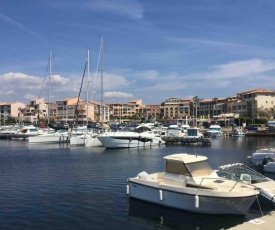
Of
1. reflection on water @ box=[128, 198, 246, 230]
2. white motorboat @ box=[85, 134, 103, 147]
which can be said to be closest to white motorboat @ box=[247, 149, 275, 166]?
reflection on water @ box=[128, 198, 246, 230]

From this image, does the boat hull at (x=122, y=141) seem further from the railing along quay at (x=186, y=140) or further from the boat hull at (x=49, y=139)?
the boat hull at (x=49, y=139)

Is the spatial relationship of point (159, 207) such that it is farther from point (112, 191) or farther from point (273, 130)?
point (273, 130)

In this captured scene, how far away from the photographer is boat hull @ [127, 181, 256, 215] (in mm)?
18047

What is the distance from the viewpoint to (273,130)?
107 metres

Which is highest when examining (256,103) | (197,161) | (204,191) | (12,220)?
(256,103)

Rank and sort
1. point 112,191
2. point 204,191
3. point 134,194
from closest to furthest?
point 204,191, point 134,194, point 112,191

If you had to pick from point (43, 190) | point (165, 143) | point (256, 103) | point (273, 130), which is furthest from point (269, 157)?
point (256, 103)

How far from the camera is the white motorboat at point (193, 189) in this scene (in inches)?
712

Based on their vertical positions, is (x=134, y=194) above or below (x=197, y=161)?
below

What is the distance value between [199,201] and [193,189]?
69 centimetres

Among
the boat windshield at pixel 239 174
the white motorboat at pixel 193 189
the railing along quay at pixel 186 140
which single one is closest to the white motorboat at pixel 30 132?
the railing along quay at pixel 186 140

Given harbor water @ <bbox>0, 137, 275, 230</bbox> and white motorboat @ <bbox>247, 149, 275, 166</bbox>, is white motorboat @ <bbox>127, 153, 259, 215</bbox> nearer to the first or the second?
harbor water @ <bbox>0, 137, 275, 230</bbox>

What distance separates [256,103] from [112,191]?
130 metres

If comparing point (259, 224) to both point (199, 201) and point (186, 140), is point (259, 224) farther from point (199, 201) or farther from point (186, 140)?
point (186, 140)
